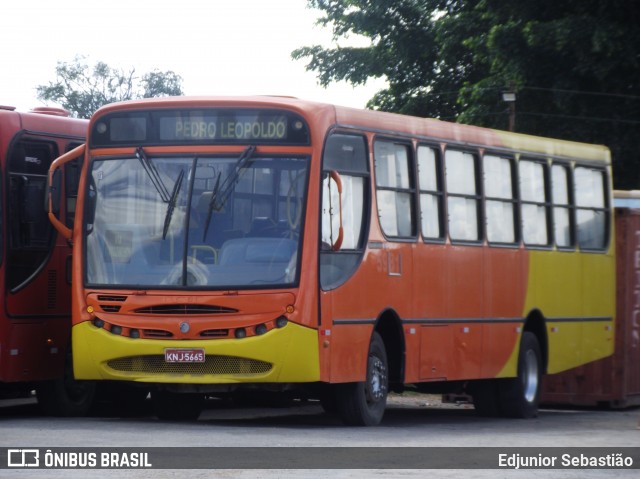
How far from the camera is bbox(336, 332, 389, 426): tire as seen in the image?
16.8 metres

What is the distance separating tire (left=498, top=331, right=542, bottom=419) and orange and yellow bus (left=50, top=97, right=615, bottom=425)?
2.29m

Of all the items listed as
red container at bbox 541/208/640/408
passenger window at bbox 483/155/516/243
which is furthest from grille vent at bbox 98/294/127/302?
red container at bbox 541/208/640/408

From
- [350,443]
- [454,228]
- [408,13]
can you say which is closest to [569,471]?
[350,443]

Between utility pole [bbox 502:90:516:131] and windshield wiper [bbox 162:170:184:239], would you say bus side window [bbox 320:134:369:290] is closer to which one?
windshield wiper [bbox 162:170:184:239]

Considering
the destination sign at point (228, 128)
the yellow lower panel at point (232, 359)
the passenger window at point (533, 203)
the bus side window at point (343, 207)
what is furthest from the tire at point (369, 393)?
the passenger window at point (533, 203)

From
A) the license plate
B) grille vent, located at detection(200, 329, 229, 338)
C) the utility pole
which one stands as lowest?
the license plate

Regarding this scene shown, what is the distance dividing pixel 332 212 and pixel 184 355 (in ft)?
6.36

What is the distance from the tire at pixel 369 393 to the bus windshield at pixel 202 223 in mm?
1558

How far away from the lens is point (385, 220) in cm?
1748

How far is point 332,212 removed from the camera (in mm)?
16344

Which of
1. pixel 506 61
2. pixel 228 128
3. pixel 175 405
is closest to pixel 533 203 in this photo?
pixel 175 405

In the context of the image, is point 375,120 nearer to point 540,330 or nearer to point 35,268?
point 35,268

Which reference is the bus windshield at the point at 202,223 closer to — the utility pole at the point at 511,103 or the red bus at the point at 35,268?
the red bus at the point at 35,268

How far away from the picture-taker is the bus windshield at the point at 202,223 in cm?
1598
